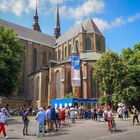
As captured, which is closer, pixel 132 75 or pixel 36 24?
pixel 132 75

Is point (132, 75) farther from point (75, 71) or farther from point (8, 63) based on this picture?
point (8, 63)

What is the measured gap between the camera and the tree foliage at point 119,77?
40594 millimetres

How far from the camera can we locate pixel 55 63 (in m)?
62.9

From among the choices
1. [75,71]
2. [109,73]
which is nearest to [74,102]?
[75,71]

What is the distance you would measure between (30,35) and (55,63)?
60.8 ft

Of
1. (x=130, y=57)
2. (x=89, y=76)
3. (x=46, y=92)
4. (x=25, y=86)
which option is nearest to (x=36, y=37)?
(x=25, y=86)

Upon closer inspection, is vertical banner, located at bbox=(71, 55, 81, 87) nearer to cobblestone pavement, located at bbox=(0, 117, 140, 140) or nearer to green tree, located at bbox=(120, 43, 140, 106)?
green tree, located at bbox=(120, 43, 140, 106)

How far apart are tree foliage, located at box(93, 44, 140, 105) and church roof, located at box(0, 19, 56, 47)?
35125mm

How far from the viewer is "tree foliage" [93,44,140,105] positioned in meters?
40.6

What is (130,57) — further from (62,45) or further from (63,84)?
(62,45)

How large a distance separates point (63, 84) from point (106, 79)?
15.7 meters

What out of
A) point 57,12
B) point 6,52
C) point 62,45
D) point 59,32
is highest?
point 57,12

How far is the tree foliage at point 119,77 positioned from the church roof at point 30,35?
115ft

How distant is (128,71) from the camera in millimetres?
41750
